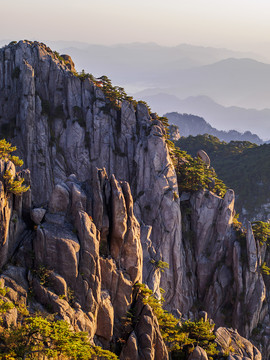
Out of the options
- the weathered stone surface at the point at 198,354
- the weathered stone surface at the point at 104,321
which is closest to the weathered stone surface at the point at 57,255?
the weathered stone surface at the point at 104,321

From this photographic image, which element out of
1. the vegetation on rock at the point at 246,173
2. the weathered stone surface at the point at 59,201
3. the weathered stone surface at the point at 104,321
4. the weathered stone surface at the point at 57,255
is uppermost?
the vegetation on rock at the point at 246,173

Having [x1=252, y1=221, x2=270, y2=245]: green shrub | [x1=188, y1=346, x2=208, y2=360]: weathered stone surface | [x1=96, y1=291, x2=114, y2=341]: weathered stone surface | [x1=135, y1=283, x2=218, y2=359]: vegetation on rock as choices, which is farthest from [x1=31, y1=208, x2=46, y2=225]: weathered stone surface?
[x1=252, y1=221, x2=270, y2=245]: green shrub

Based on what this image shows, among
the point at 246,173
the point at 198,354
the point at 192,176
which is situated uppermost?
the point at 246,173

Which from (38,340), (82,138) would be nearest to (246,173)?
(82,138)

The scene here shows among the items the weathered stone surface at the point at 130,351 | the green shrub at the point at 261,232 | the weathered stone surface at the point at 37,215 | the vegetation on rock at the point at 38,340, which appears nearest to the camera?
the vegetation on rock at the point at 38,340

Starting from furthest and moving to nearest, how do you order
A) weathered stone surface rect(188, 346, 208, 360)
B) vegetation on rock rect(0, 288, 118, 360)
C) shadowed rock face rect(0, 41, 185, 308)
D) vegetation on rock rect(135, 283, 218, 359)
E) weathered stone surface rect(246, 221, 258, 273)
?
shadowed rock face rect(0, 41, 185, 308)
weathered stone surface rect(246, 221, 258, 273)
vegetation on rock rect(135, 283, 218, 359)
weathered stone surface rect(188, 346, 208, 360)
vegetation on rock rect(0, 288, 118, 360)

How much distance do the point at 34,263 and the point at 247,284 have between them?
35344mm

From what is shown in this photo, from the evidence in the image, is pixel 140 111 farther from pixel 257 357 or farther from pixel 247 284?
pixel 257 357

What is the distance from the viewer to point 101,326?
93.9 feet

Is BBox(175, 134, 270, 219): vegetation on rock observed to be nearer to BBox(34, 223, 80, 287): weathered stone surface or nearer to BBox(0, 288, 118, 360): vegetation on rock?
BBox(34, 223, 80, 287): weathered stone surface

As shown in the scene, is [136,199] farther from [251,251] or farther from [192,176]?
[251,251]

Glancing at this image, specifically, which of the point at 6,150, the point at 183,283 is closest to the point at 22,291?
the point at 6,150

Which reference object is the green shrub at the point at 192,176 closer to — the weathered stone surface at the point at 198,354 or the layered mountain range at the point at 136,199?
the layered mountain range at the point at 136,199

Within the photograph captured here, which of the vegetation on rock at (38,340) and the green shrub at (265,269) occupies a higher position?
the green shrub at (265,269)
